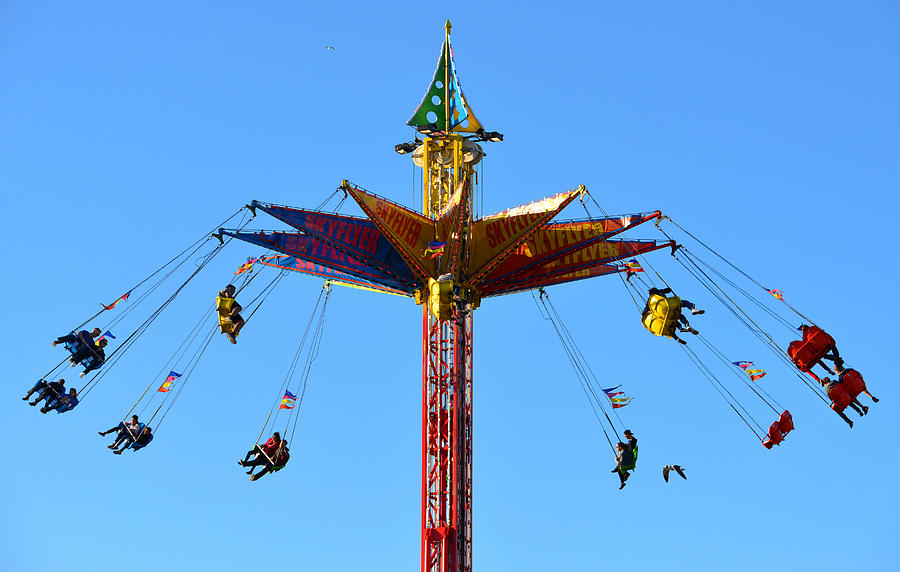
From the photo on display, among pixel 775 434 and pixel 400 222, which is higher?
pixel 400 222

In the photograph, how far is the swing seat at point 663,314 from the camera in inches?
1742

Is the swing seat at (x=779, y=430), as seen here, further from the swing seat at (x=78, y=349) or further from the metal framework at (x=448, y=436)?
the swing seat at (x=78, y=349)

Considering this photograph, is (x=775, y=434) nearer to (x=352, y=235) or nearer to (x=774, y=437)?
(x=774, y=437)

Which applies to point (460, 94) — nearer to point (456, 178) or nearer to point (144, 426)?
point (456, 178)

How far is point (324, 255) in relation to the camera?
157ft

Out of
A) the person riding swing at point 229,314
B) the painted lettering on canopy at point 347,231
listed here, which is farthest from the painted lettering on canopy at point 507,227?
the person riding swing at point 229,314

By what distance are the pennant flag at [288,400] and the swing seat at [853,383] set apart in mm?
16442

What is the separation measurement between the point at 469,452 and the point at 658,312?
721cm

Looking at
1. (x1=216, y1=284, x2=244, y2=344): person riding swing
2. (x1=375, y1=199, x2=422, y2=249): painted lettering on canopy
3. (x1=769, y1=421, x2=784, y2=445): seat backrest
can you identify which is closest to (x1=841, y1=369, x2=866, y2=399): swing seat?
(x1=769, y1=421, x2=784, y2=445): seat backrest

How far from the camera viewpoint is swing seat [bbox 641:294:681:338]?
145 ft

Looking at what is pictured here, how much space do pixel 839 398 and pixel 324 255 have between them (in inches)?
620

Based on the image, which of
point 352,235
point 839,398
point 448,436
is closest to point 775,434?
point 839,398

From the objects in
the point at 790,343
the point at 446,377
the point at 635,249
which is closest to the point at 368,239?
the point at 446,377

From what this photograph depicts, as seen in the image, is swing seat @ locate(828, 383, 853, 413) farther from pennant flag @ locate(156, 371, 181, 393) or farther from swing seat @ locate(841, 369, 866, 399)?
pennant flag @ locate(156, 371, 181, 393)
